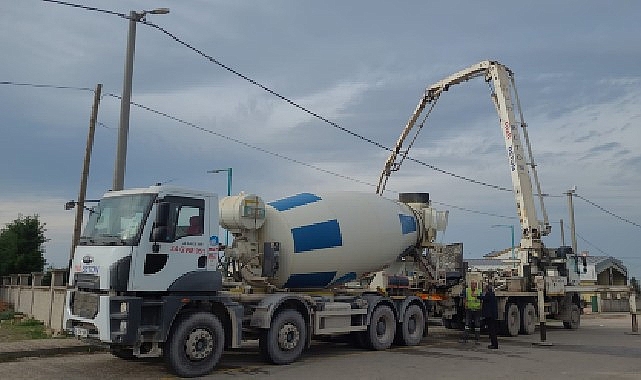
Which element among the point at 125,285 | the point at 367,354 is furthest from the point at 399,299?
the point at 125,285

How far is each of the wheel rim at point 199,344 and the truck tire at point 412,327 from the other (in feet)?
20.5

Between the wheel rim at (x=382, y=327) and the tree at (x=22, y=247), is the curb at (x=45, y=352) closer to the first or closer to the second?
the wheel rim at (x=382, y=327)

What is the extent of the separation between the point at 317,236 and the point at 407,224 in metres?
3.84

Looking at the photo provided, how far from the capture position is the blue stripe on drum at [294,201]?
43.9ft

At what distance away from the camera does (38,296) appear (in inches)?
806

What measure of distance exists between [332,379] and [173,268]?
340cm


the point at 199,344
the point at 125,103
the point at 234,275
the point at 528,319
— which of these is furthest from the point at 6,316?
the point at 528,319

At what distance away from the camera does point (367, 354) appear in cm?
1371

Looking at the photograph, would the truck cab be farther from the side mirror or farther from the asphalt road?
the asphalt road

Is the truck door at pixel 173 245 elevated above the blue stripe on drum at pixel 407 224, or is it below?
below

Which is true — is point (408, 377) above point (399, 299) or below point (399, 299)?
below

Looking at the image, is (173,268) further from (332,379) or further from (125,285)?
(332,379)

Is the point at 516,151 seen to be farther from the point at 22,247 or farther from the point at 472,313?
the point at 22,247

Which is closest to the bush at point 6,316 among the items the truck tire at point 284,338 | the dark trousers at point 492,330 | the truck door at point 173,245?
the truck tire at point 284,338
